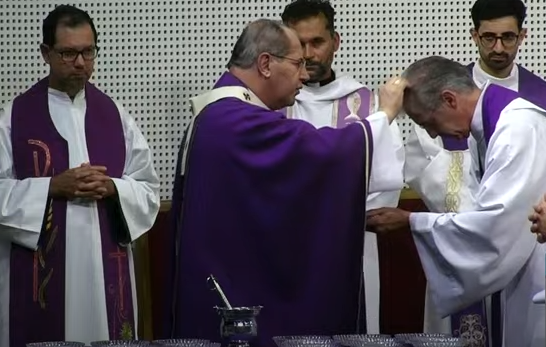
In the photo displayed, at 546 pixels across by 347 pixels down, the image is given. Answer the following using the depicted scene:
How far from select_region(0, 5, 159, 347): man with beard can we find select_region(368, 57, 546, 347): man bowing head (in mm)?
1623

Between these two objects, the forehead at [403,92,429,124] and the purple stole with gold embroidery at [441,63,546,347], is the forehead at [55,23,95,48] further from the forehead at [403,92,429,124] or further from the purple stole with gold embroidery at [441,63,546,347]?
the forehead at [403,92,429,124]

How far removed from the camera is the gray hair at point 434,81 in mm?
4953

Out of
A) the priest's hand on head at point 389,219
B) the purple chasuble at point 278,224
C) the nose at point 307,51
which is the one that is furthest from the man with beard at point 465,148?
the purple chasuble at point 278,224

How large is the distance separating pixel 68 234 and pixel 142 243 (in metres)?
0.96

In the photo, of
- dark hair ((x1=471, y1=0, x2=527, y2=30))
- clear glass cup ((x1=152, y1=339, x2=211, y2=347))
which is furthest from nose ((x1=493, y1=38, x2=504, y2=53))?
clear glass cup ((x1=152, y1=339, x2=211, y2=347))

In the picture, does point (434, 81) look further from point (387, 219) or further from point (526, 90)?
point (526, 90)

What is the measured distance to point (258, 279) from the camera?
498cm

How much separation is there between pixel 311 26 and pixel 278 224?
1764mm

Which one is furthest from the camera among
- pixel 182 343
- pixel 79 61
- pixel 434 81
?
pixel 79 61

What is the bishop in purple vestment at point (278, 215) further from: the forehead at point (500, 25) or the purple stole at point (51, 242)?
the forehead at point (500, 25)

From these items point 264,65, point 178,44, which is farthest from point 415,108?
point 178,44

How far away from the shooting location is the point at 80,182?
19.6 feet

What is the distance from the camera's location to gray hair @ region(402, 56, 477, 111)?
4.95m

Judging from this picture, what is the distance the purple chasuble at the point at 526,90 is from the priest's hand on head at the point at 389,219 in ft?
3.79
